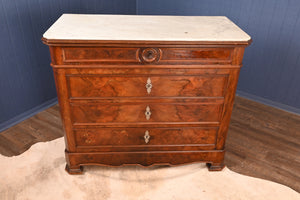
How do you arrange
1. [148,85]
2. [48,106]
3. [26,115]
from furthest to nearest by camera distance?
[48,106] → [26,115] → [148,85]

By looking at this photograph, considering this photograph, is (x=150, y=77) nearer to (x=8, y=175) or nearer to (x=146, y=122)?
(x=146, y=122)

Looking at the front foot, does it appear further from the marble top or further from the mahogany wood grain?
the marble top

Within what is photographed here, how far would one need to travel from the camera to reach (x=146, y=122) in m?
1.92

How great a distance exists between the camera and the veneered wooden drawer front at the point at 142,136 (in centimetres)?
194

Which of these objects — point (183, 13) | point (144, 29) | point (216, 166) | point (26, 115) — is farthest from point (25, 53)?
point (216, 166)

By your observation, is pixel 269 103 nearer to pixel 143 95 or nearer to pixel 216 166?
pixel 216 166

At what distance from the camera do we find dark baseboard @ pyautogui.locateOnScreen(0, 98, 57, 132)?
262 centimetres

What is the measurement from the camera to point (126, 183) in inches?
80.0

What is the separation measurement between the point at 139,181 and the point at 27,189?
868mm

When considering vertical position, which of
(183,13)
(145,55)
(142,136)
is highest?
(145,55)

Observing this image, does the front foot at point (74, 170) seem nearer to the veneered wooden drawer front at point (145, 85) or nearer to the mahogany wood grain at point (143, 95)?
the mahogany wood grain at point (143, 95)

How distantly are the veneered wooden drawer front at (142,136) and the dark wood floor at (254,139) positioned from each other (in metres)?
Result: 0.50

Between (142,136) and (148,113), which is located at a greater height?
(148,113)

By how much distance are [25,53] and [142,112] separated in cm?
150
